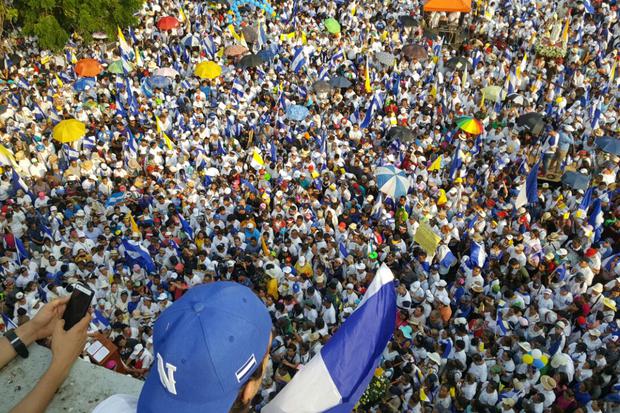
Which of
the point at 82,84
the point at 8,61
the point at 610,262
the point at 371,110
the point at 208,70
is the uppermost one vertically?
the point at 8,61

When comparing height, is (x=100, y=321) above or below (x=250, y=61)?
below

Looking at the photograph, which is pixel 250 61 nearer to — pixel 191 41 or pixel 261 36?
pixel 261 36

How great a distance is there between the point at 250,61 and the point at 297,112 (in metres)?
3.07

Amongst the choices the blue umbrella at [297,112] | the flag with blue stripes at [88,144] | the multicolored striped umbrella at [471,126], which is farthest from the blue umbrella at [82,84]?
the multicolored striped umbrella at [471,126]

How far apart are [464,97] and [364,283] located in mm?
7739

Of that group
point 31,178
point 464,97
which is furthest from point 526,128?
point 31,178

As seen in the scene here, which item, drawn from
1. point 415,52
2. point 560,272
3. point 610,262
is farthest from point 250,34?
point 610,262

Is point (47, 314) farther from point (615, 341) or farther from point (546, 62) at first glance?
point (546, 62)

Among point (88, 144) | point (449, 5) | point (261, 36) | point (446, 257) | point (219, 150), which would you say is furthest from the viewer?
point (449, 5)

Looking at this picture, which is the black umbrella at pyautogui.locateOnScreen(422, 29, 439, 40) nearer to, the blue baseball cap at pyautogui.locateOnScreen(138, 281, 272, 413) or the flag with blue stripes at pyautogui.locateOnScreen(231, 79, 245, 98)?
the flag with blue stripes at pyautogui.locateOnScreen(231, 79, 245, 98)

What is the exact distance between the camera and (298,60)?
1562cm

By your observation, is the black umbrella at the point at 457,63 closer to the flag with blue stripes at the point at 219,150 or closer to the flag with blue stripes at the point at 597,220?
the flag with blue stripes at the point at 597,220

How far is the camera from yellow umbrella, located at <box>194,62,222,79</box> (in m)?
14.7

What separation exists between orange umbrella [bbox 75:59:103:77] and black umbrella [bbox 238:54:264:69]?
13.1ft
